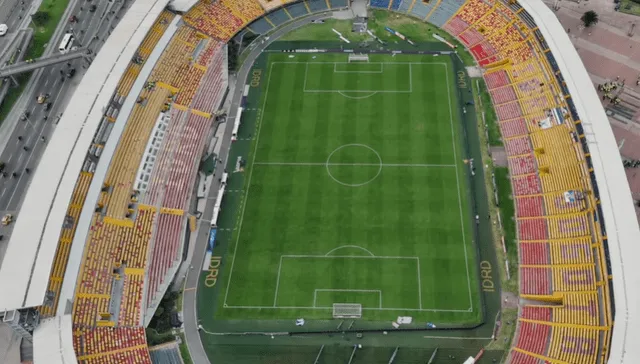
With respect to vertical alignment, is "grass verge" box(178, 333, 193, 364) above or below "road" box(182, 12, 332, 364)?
below

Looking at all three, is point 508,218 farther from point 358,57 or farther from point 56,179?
point 56,179

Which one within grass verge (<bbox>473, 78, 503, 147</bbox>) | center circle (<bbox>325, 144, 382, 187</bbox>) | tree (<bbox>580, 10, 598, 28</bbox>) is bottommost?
center circle (<bbox>325, 144, 382, 187</bbox>)

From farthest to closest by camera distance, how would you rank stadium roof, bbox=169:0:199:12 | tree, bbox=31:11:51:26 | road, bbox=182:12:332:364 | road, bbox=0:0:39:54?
tree, bbox=31:11:51:26
road, bbox=0:0:39:54
stadium roof, bbox=169:0:199:12
road, bbox=182:12:332:364

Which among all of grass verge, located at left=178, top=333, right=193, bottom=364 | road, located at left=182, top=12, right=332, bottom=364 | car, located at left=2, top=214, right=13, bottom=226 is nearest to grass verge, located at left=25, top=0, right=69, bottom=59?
car, located at left=2, top=214, right=13, bottom=226

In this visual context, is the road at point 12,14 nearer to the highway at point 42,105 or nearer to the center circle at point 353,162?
the highway at point 42,105

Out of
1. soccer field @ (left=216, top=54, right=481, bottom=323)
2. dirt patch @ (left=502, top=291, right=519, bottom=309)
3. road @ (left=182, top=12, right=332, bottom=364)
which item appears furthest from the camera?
soccer field @ (left=216, top=54, right=481, bottom=323)

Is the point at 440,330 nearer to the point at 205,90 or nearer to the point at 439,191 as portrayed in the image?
the point at 439,191

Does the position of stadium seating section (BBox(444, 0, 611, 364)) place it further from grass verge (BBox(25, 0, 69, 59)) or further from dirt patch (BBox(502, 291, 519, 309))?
grass verge (BBox(25, 0, 69, 59))
